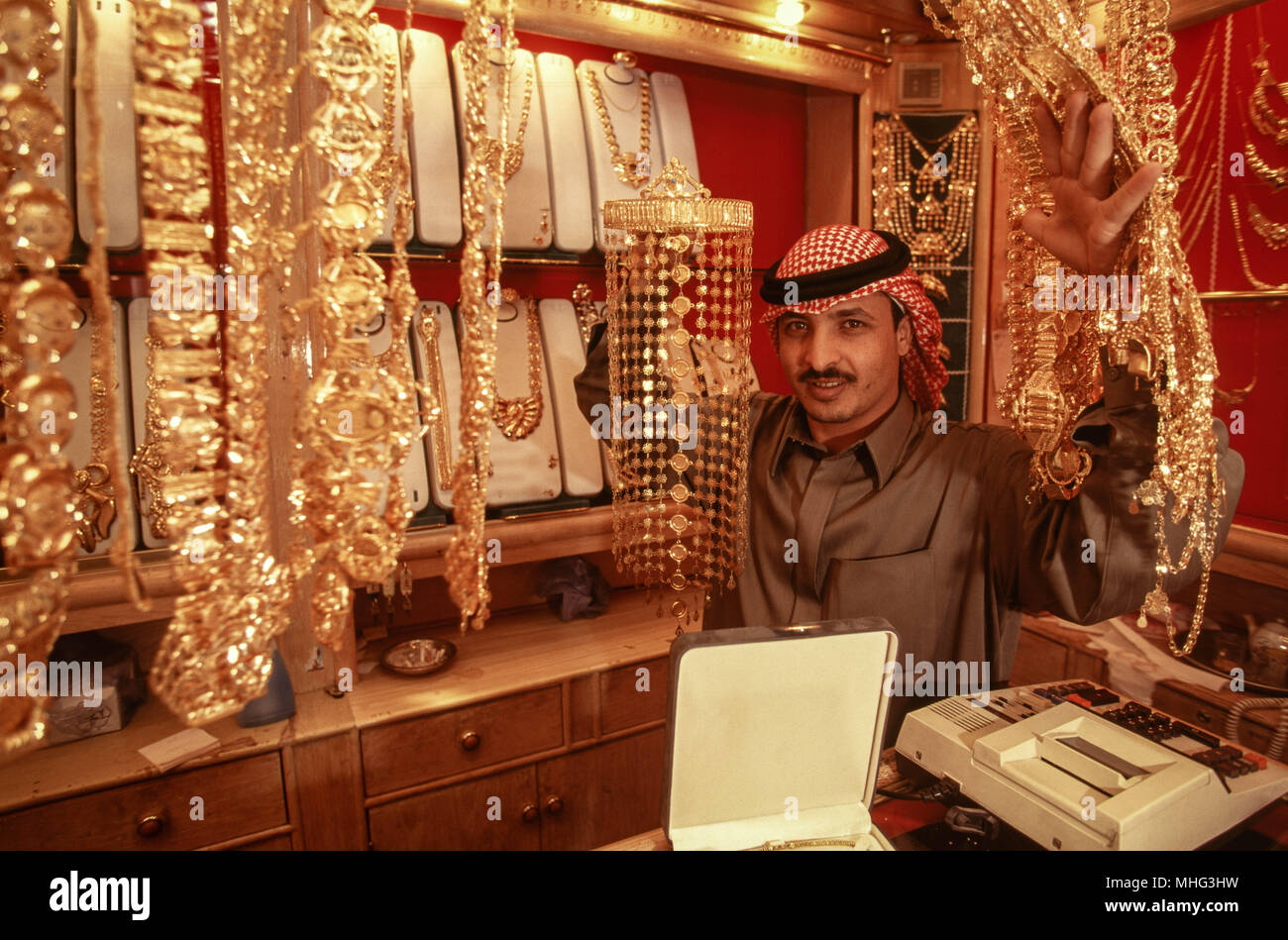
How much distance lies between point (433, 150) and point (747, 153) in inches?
49.5

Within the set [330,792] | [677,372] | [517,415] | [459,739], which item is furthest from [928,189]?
[330,792]

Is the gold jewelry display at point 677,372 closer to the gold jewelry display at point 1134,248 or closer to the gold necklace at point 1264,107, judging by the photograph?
the gold jewelry display at point 1134,248

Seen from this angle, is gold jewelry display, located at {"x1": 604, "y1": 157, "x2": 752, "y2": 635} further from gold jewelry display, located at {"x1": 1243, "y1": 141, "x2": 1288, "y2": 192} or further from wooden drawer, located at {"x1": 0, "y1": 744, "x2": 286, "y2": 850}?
gold jewelry display, located at {"x1": 1243, "y1": 141, "x2": 1288, "y2": 192}

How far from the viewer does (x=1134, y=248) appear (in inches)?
36.9

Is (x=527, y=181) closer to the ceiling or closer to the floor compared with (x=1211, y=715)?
closer to the ceiling

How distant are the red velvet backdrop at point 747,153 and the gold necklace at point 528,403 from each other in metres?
0.17

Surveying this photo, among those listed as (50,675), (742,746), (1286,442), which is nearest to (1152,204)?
(742,746)

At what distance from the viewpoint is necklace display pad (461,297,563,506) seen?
6.69 feet

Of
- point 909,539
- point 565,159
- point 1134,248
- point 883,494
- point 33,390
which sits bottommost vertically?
point 909,539

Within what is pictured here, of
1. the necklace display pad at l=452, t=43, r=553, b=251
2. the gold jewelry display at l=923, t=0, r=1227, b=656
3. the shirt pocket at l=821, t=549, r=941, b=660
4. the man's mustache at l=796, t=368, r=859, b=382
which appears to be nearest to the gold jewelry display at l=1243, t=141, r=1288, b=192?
the gold jewelry display at l=923, t=0, r=1227, b=656

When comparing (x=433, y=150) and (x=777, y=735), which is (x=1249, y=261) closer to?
(x=777, y=735)

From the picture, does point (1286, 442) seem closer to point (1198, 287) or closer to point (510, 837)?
point (1198, 287)

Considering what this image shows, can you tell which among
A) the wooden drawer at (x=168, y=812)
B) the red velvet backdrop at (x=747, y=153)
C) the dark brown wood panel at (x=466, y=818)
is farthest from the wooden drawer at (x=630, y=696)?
the red velvet backdrop at (x=747, y=153)

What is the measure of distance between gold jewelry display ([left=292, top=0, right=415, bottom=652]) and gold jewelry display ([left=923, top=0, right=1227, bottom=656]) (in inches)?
30.5
